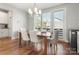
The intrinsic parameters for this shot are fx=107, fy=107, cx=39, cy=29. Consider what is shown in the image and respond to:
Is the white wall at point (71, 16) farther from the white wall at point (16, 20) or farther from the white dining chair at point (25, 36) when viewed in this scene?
the white dining chair at point (25, 36)

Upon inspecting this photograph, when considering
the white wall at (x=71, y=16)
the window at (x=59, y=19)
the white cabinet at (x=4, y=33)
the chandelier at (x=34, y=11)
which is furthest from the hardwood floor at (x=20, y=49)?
the chandelier at (x=34, y=11)

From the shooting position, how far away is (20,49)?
252 centimetres

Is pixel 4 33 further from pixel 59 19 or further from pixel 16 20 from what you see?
pixel 59 19

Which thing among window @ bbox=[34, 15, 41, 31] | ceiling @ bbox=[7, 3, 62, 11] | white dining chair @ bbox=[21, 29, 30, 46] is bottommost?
white dining chair @ bbox=[21, 29, 30, 46]

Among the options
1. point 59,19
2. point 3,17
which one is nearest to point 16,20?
point 3,17

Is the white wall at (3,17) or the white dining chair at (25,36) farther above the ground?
the white wall at (3,17)

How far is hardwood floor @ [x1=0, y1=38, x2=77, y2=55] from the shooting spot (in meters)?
2.48

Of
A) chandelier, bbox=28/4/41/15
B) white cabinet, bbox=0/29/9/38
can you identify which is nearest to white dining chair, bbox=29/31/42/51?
chandelier, bbox=28/4/41/15

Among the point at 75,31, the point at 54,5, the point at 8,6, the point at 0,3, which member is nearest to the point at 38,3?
the point at 54,5

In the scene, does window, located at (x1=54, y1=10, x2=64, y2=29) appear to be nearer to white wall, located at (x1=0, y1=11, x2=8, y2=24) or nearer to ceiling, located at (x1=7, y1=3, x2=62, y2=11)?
ceiling, located at (x1=7, y1=3, x2=62, y2=11)

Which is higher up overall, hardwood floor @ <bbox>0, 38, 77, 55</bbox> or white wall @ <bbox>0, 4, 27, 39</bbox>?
white wall @ <bbox>0, 4, 27, 39</bbox>

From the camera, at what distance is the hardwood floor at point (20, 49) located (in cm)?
248

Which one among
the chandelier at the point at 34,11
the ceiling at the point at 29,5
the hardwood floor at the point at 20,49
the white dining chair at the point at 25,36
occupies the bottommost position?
the hardwood floor at the point at 20,49

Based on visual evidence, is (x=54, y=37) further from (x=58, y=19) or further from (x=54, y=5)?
(x=54, y=5)
